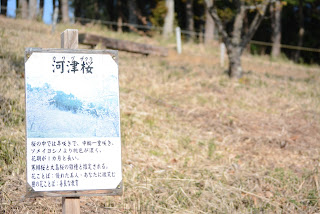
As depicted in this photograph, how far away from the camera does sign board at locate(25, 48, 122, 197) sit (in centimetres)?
268

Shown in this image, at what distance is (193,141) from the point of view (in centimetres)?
621

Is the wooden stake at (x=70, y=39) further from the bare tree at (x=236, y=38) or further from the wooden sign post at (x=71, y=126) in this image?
the bare tree at (x=236, y=38)

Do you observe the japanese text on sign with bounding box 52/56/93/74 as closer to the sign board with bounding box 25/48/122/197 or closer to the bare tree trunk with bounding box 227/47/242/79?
the sign board with bounding box 25/48/122/197

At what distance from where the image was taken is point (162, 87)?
28.8 feet

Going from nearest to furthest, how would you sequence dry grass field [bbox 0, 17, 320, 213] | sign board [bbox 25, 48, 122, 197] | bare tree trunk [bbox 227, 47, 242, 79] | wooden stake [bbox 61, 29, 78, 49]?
sign board [bbox 25, 48, 122, 197], wooden stake [bbox 61, 29, 78, 49], dry grass field [bbox 0, 17, 320, 213], bare tree trunk [bbox 227, 47, 242, 79]

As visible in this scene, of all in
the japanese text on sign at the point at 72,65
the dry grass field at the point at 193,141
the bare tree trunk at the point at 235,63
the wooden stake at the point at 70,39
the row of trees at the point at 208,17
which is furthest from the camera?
the row of trees at the point at 208,17

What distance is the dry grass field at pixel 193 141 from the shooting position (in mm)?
4109

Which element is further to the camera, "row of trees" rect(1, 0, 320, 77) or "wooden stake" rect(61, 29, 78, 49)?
"row of trees" rect(1, 0, 320, 77)

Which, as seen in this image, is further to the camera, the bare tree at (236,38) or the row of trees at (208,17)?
the row of trees at (208,17)

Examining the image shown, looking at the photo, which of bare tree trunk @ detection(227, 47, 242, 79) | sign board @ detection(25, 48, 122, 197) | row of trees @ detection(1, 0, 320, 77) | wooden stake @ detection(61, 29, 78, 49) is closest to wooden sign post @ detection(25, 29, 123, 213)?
sign board @ detection(25, 48, 122, 197)

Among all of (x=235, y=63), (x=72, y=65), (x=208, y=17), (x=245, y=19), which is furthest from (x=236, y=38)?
(x=245, y=19)

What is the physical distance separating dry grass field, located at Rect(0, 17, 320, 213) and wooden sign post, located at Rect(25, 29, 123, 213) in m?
0.93

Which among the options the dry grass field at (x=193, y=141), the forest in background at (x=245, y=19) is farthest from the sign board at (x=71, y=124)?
the forest in background at (x=245, y=19)

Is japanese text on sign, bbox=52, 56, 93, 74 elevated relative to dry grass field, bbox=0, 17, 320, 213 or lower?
elevated
